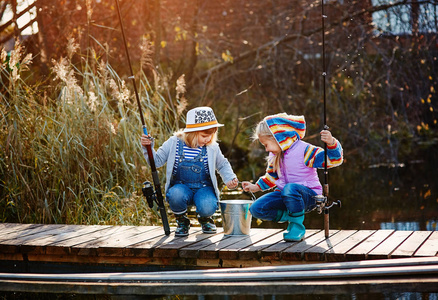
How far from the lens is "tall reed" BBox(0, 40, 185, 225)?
19.7 feet

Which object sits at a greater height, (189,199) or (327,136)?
(327,136)

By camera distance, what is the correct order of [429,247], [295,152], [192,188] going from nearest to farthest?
[429,247]
[295,152]
[192,188]

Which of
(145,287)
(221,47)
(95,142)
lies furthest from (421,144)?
(145,287)

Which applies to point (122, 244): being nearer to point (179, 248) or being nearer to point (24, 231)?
point (179, 248)

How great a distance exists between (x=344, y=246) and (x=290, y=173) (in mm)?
634

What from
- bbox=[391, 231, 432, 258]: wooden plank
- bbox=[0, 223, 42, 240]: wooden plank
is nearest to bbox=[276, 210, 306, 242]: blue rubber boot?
bbox=[391, 231, 432, 258]: wooden plank

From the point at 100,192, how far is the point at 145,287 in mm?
2407

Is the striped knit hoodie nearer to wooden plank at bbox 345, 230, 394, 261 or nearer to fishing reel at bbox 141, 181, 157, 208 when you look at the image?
wooden plank at bbox 345, 230, 394, 261

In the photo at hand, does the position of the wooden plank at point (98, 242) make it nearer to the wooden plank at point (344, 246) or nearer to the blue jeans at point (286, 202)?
the blue jeans at point (286, 202)

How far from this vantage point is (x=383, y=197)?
8.33 meters

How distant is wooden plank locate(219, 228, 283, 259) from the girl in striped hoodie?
158mm

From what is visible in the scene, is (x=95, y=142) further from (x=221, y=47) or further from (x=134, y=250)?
(x=221, y=47)

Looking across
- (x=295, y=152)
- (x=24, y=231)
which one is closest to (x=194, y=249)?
(x=295, y=152)

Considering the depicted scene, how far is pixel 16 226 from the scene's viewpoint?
5543 millimetres
